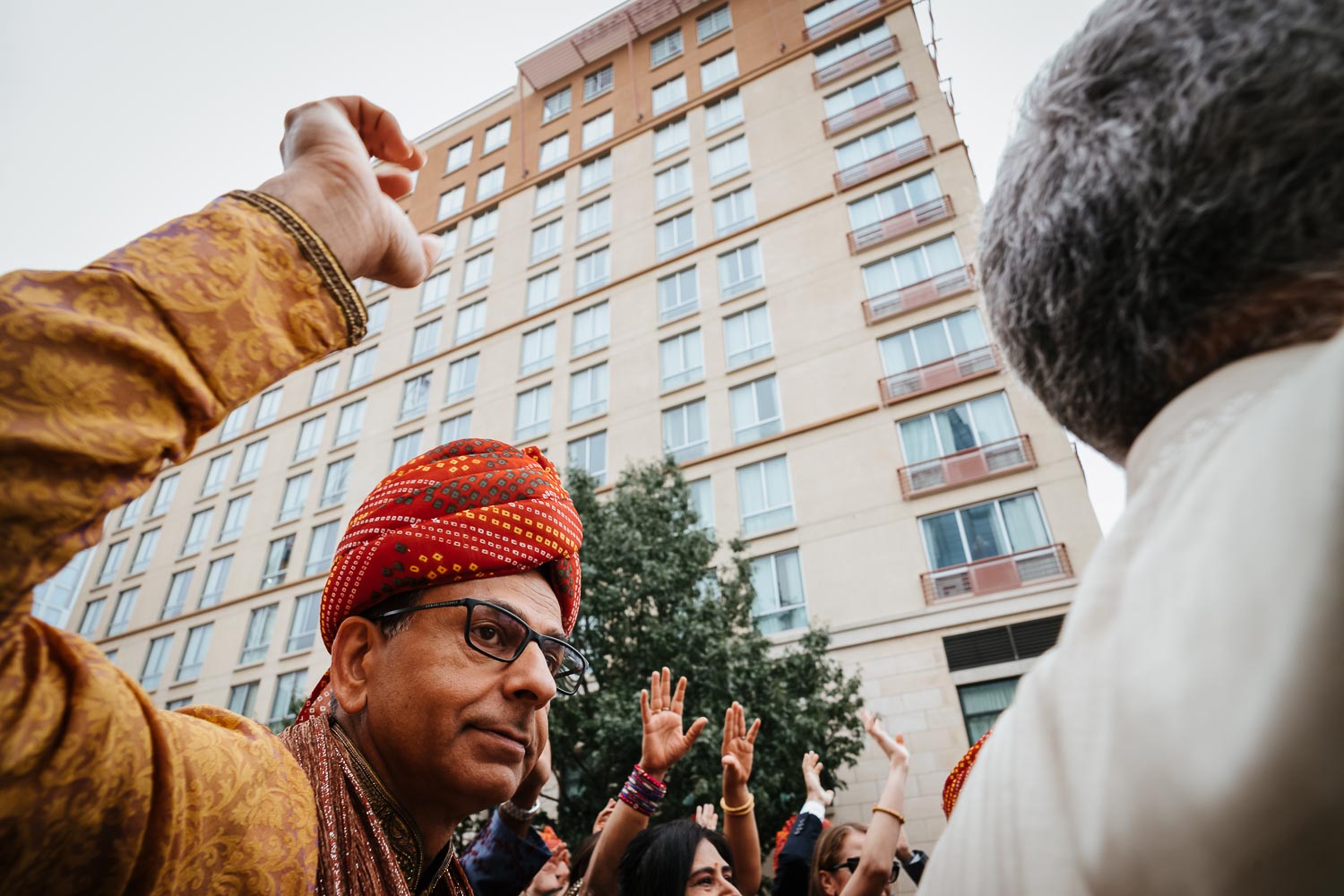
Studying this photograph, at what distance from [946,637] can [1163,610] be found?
47.2 feet

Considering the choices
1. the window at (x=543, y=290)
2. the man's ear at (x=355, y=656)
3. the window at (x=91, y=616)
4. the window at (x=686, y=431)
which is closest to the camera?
the man's ear at (x=355, y=656)

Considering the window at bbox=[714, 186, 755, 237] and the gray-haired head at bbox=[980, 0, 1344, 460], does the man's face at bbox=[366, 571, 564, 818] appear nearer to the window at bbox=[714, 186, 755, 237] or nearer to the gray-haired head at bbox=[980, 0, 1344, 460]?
the gray-haired head at bbox=[980, 0, 1344, 460]

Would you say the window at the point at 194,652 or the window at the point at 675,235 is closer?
the window at the point at 675,235

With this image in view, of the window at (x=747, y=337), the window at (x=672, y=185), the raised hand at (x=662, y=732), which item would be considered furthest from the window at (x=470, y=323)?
the raised hand at (x=662, y=732)

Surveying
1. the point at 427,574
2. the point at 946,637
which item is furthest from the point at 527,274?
the point at 427,574

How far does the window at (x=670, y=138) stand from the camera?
2388cm

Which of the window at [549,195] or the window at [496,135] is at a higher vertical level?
the window at [496,135]

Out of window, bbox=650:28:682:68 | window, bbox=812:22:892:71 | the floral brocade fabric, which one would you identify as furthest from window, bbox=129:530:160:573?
the floral brocade fabric

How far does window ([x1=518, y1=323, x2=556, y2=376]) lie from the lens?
2206 cm

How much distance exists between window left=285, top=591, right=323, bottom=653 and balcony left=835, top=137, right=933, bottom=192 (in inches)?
801

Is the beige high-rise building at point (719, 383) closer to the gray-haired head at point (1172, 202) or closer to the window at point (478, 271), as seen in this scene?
the window at point (478, 271)

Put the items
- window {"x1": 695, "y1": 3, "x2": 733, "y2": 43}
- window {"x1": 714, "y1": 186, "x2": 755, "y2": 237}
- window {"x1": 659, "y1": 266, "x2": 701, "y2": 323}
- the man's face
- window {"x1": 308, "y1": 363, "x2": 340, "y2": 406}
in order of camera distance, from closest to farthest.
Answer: the man's face, window {"x1": 659, "y1": 266, "x2": 701, "y2": 323}, window {"x1": 714, "y1": 186, "x2": 755, "y2": 237}, window {"x1": 695, "y1": 3, "x2": 733, "y2": 43}, window {"x1": 308, "y1": 363, "x2": 340, "y2": 406}

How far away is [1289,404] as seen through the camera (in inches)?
17.2

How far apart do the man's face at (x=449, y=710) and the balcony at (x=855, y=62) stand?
77.6ft
